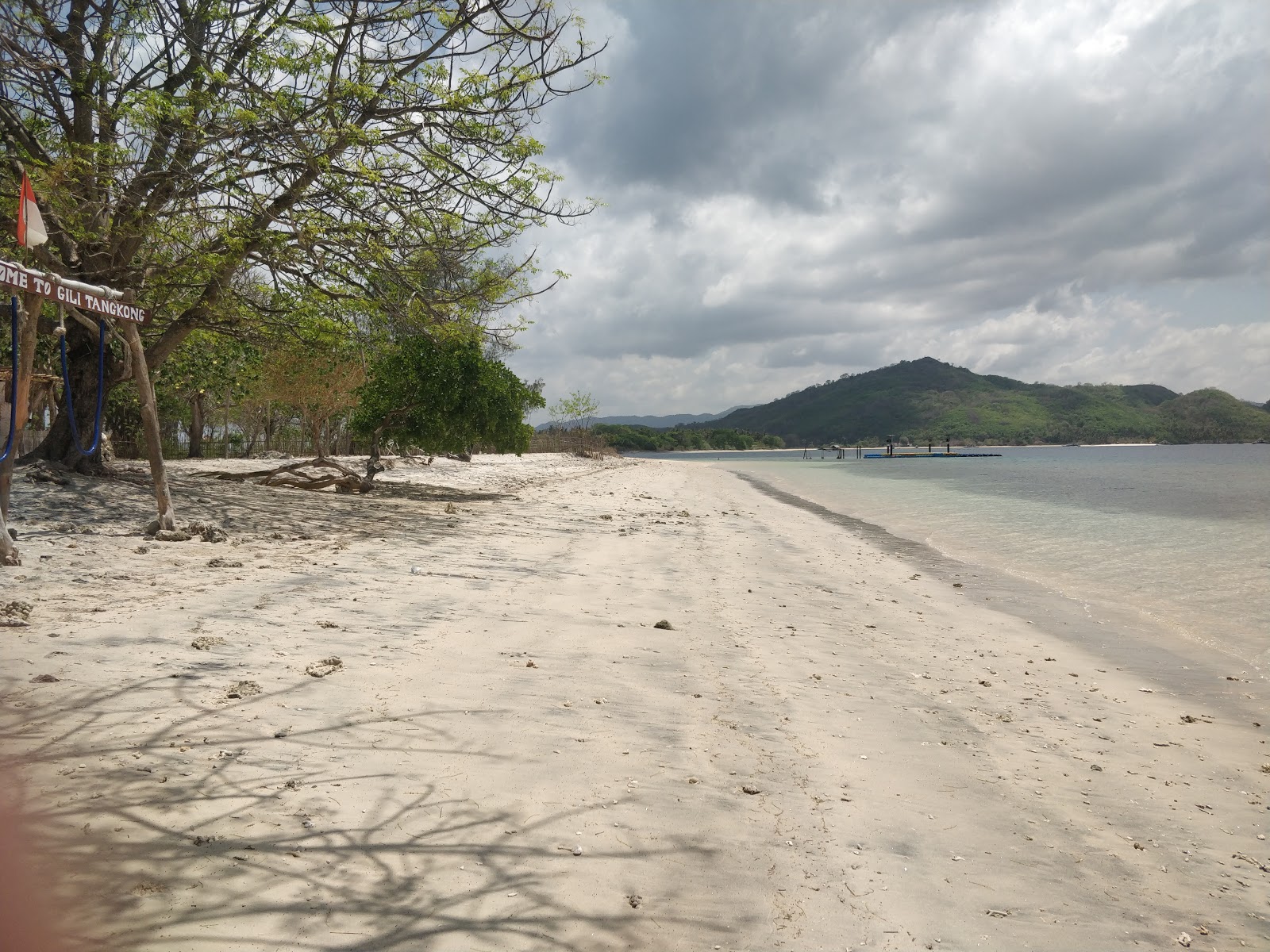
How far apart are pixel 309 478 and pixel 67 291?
931cm

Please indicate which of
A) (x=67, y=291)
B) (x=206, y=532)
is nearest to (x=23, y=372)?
(x=67, y=291)

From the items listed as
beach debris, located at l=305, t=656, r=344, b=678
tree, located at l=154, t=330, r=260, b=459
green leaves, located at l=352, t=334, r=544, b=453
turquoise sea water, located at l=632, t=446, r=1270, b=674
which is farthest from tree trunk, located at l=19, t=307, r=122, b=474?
turquoise sea water, located at l=632, t=446, r=1270, b=674

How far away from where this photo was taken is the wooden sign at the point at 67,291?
5297mm

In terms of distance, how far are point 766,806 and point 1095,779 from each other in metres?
1.66

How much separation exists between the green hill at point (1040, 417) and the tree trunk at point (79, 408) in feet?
498

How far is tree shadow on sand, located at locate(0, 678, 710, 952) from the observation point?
210 centimetres

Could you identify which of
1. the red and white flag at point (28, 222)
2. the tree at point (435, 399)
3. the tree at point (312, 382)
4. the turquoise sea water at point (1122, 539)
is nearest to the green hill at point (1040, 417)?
the turquoise sea water at point (1122, 539)

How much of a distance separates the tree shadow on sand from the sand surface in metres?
0.01

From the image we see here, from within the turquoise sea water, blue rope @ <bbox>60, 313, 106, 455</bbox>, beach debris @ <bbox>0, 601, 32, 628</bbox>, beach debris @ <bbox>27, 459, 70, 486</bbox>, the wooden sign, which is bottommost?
the turquoise sea water

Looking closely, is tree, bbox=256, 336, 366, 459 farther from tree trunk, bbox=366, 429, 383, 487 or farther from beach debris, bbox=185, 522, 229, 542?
beach debris, bbox=185, 522, 229, 542

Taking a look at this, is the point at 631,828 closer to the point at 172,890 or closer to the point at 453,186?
the point at 172,890

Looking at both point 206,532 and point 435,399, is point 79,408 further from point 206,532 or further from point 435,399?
point 435,399

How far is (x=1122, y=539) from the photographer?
13.7 metres

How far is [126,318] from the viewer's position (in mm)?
7027
